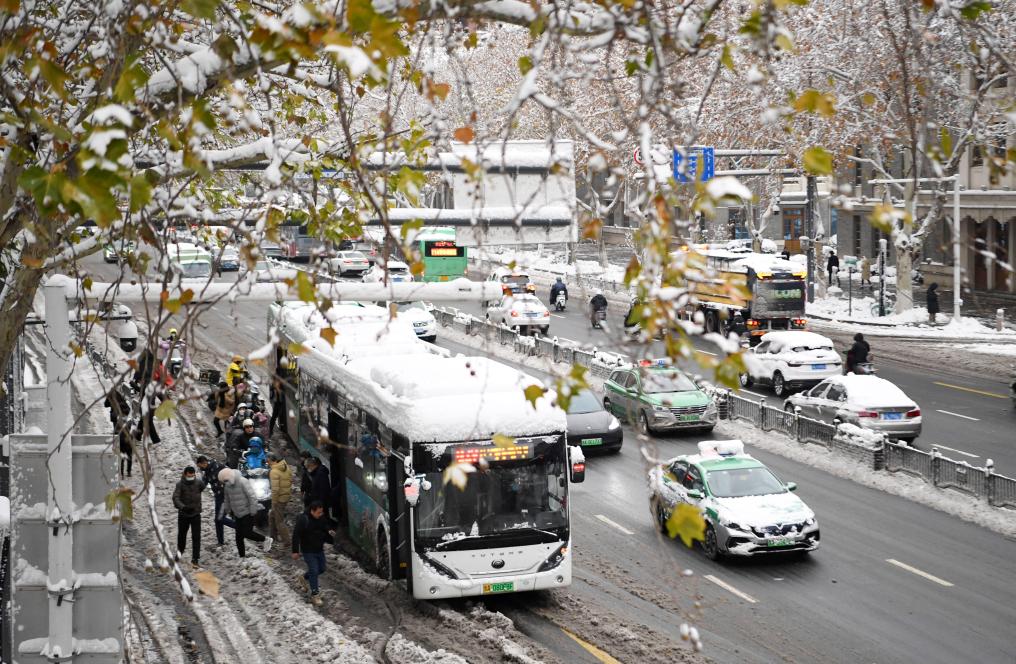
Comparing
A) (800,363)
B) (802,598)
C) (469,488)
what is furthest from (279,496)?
(800,363)

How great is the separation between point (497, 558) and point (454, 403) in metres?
2.06

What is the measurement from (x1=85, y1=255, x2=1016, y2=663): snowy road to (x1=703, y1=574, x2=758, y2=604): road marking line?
0.03 m

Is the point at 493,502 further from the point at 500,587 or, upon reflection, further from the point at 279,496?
the point at 279,496

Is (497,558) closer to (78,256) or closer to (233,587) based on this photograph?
(233,587)

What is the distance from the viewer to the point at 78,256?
27.2 feet

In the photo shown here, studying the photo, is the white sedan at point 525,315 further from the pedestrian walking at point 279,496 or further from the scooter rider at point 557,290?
the pedestrian walking at point 279,496

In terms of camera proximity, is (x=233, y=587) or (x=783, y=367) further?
(x=783, y=367)

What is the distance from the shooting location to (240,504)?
1925 cm

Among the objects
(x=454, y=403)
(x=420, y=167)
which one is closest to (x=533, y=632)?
(x=454, y=403)

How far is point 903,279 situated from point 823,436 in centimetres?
2165

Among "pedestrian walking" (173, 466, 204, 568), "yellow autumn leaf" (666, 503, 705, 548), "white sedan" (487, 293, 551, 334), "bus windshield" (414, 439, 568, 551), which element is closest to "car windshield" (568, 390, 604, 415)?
"pedestrian walking" (173, 466, 204, 568)

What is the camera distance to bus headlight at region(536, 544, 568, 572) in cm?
1672

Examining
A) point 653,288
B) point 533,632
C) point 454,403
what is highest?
point 653,288

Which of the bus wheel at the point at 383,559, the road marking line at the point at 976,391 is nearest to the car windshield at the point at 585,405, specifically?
the bus wheel at the point at 383,559
